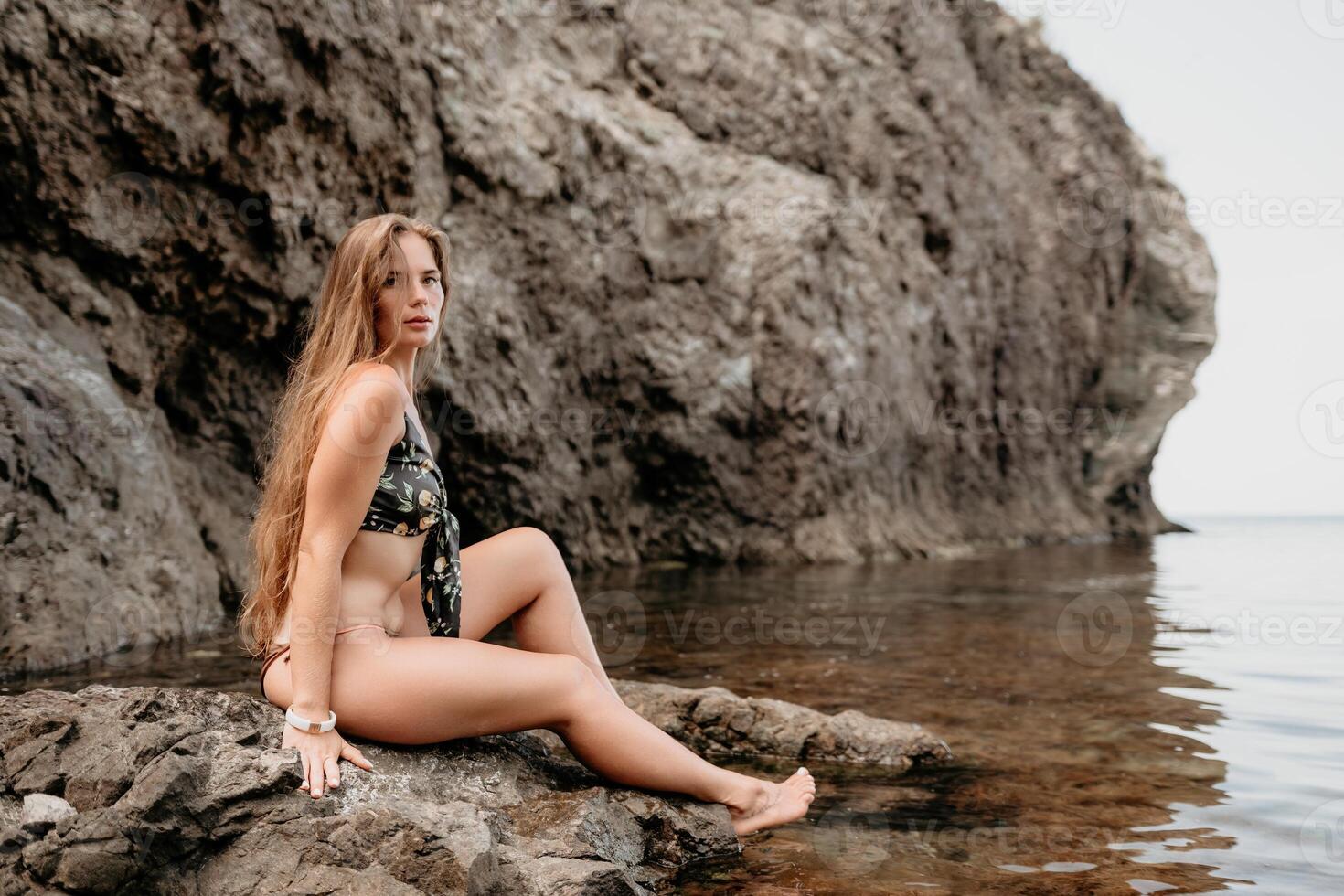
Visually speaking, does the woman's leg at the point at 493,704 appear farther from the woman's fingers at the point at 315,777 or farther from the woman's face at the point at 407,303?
the woman's face at the point at 407,303

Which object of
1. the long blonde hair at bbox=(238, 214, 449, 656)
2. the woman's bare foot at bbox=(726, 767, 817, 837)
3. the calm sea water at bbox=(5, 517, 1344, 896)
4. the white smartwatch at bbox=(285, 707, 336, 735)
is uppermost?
the long blonde hair at bbox=(238, 214, 449, 656)

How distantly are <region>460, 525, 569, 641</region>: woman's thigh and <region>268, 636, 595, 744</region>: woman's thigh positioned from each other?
303 millimetres

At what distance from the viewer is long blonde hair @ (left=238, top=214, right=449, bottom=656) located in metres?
2.56

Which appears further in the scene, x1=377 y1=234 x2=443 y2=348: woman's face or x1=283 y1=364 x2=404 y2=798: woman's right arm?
x1=377 y1=234 x2=443 y2=348: woman's face

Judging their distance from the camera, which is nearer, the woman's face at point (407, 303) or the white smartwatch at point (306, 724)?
the white smartwatch at point (306, 724)

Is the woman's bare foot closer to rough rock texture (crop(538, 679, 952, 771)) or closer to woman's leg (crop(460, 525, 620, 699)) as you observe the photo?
woman's leg (crop(460, 525, 620, 699))

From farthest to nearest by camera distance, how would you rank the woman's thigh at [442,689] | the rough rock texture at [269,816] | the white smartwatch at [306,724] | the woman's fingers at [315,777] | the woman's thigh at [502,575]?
1. the woman's thigh at [502,575]
2. the woman's thigh at [442,689]
3. the white smartwatch at [306,724]
4. the woman's fingers at [315,777]
5. the rough rock texture at [269,816]

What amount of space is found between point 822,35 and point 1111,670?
12.0 meters

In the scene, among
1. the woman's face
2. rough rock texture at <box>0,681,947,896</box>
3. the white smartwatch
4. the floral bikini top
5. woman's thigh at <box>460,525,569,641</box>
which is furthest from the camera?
woman's thigh at <box>460,525,569,641</box>

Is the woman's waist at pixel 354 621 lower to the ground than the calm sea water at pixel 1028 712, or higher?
higher

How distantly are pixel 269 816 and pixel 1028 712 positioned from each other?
3.27 m

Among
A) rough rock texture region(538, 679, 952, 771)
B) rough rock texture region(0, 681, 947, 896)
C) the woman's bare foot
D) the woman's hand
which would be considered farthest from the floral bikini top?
rough rock texture region(538, 679, 952, 771)

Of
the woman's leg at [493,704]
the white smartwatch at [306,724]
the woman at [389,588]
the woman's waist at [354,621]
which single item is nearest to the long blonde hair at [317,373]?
the woman at [389,588]

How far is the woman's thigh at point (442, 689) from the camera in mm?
2385
